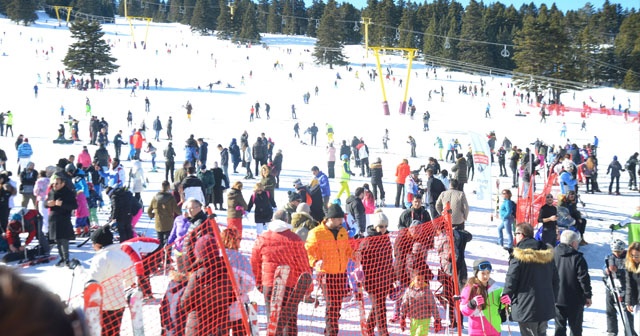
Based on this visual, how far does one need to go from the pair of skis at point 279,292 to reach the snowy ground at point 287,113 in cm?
114

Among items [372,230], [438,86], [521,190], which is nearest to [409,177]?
[521,190]

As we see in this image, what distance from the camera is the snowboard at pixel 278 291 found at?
5.65 metres

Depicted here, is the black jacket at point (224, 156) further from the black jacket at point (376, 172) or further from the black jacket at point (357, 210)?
A: the black jacket at point (357, 210)

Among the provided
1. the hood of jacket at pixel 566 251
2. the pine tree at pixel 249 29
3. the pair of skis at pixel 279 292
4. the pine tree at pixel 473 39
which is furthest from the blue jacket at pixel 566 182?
the pine tree at pixel 249 29

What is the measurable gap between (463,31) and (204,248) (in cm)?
8882

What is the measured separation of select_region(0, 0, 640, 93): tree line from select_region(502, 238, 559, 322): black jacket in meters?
54.3

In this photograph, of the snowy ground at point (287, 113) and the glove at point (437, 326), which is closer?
the glove at point (437, 326)

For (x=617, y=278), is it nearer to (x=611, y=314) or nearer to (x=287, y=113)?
(x=611, y=314)

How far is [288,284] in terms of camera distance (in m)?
5.73

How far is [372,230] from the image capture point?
7105mm

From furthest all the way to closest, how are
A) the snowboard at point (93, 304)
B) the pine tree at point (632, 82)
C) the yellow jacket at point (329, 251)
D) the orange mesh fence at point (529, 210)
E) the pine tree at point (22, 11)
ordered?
the pine tree at point (22, 11) → the pine tree at point (632, 82) → the orange mesh fence at point (529, 210) → the yellow jacket at point (329, 251) → the snowboard at point (93, 304)

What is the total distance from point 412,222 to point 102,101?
117ft

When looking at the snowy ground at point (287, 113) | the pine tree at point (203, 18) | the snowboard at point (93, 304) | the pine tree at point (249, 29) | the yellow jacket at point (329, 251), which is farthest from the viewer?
the pine tree at point (203, 18)

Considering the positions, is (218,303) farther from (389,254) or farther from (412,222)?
(412,222)
